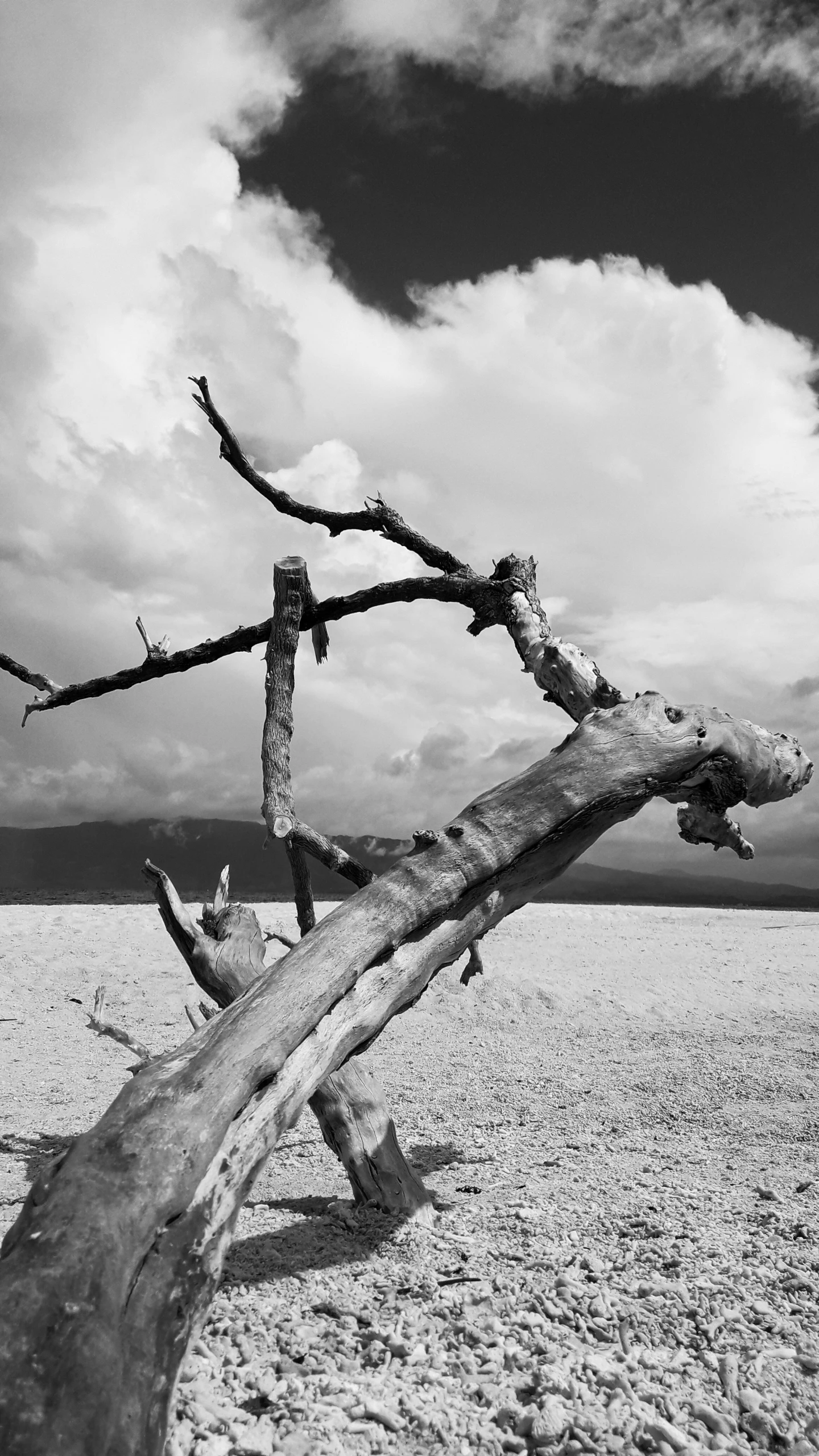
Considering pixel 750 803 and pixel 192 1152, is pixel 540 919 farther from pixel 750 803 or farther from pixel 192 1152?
pixel 192 1152

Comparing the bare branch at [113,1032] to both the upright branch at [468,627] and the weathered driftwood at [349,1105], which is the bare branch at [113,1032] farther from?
the upright branch at [468,627]

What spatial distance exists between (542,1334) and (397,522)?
4342mm

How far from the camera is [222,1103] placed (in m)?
2.60

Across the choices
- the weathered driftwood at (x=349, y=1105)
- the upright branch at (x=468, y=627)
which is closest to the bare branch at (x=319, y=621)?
the upright branch at (x=468, y=627)

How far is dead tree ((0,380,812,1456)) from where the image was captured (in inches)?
81.7

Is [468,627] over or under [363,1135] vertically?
over

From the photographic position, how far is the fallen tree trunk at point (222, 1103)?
81.2 inches

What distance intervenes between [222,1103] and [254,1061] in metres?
0.18

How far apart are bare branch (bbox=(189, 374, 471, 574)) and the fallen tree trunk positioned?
1.96 m

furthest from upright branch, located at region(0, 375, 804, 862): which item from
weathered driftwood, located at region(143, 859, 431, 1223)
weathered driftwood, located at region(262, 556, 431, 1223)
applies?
weathered driftwood, located at region(143, 859, 431, 1223)

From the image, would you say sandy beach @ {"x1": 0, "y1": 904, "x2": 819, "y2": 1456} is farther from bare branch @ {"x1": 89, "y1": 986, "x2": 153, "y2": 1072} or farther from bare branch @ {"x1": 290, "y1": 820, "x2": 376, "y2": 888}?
bare branch @ {"x1": 290, "y1": 820, "x2": 376, "y2": 888}

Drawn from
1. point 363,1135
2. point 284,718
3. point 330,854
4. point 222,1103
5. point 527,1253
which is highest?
point 284,718

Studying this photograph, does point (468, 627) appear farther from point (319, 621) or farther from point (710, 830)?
point (710, 830)

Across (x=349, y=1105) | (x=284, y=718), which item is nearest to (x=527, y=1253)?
(x=349, y=1105)
